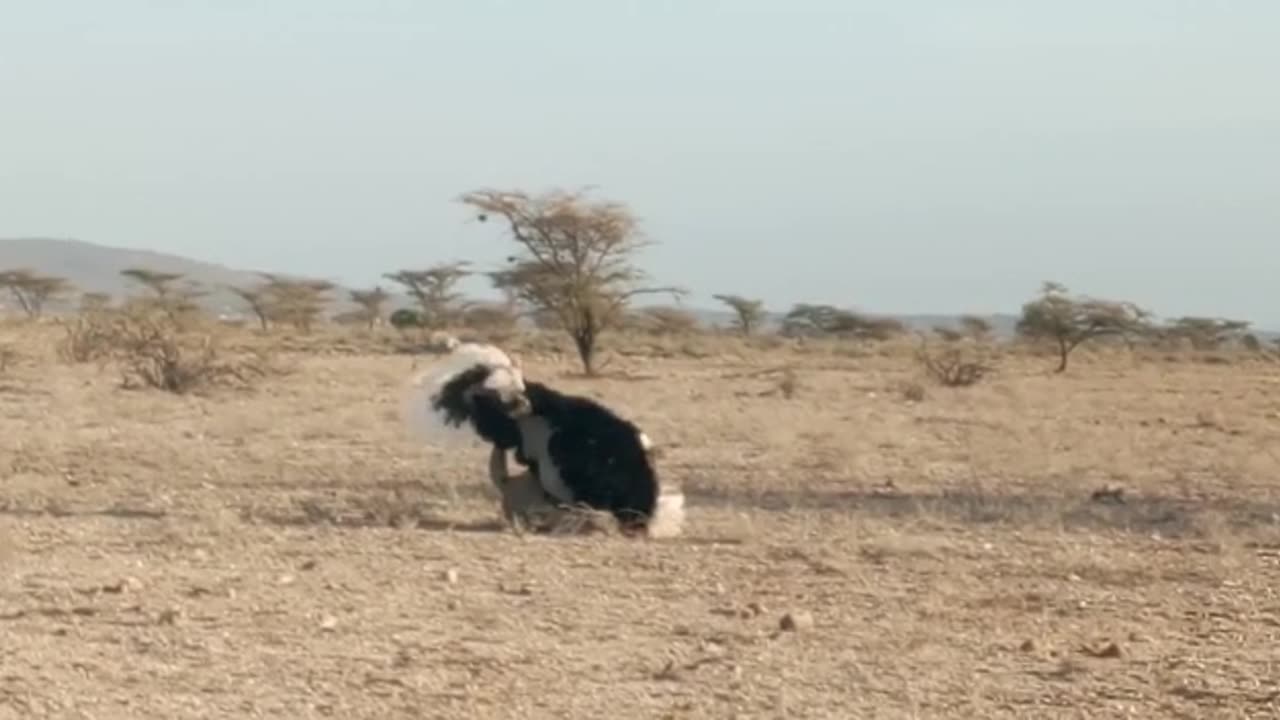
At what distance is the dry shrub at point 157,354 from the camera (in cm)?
2681

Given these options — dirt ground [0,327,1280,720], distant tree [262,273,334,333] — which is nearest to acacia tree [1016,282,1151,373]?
distant tree [262,273,334,333]

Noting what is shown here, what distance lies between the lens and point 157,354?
2744 centimetres

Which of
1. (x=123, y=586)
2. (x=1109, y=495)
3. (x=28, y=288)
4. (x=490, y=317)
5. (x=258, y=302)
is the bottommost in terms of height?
(x=123, y=586)

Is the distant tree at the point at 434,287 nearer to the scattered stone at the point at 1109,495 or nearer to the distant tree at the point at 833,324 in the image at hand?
the distant tree at the point at 833,324

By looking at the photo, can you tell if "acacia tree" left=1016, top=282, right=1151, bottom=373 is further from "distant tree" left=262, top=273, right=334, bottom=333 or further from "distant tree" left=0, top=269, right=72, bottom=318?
"distant tree" left=0, top=269, right=72, bottom=318

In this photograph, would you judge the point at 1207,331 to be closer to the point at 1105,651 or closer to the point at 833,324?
the point at 833,324

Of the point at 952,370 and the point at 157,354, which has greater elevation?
the point at 952,370

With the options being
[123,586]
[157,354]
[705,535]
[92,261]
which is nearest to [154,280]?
[157,354]

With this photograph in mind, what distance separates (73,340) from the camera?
33500 mm

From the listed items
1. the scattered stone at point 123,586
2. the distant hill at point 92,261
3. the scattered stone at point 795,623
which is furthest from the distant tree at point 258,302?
the distant hill at point 92,261

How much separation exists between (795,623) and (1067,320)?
44439 mm

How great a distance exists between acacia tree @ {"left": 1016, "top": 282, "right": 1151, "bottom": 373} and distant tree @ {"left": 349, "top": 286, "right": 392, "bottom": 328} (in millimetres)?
22904

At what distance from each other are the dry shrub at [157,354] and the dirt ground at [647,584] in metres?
6.04

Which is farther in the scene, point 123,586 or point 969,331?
point 969,331
